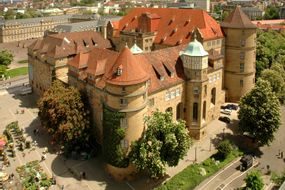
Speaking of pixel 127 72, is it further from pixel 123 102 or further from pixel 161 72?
pixel 161 72

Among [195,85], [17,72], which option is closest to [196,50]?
[195,85]

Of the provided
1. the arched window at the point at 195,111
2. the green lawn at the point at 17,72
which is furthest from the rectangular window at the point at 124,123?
the green lawn at the point at 17,72

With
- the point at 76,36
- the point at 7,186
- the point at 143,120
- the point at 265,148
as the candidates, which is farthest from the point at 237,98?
the point at 7,186

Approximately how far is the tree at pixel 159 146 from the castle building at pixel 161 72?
253cm

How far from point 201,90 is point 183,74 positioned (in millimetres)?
4631

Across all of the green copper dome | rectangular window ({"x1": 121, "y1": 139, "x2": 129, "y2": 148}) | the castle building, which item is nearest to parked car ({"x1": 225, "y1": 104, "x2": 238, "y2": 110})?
the castle building

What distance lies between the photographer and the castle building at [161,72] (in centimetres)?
5809

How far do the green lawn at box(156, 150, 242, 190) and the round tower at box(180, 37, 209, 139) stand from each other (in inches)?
322

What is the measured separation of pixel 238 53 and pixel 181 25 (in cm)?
1523

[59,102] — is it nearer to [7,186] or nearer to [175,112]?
[7,186]

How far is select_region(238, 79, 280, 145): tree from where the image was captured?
6750 cm

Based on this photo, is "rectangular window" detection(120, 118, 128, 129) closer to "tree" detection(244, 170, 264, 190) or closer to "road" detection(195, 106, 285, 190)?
"road" detection(195, 106, 285, 190)

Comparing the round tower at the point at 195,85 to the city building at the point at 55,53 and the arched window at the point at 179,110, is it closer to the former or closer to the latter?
the arched window at the point at 179,110

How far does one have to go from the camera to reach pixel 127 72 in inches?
2245
